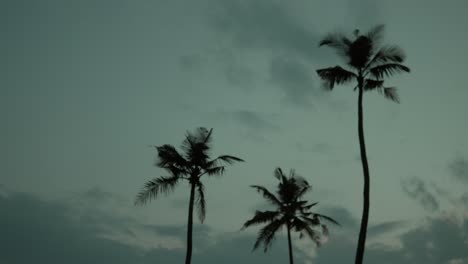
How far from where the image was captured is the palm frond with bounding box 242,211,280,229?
1547 inches

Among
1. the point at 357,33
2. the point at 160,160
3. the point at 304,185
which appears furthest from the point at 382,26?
the point at 304,185

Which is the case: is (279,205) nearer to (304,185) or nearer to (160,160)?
(304,185)

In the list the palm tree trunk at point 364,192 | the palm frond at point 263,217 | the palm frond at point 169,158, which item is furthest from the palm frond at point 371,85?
the palm frond at point 263,217

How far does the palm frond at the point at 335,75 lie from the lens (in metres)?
26.3

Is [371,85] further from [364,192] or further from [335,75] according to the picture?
[364,192]

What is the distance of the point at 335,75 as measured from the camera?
26375mm

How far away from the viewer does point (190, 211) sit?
27734 mm

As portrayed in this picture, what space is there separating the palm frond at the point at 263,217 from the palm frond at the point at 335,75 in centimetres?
1675

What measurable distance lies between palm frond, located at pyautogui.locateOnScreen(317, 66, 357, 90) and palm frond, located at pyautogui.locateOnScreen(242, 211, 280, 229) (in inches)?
659

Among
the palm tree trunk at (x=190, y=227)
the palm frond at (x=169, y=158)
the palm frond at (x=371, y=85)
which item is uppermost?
the palm frond at (x=371, y=85)

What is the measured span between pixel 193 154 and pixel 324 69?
1000cm

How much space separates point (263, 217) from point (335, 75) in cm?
1773

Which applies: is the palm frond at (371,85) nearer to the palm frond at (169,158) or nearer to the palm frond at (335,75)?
the palm frond at (335,75)

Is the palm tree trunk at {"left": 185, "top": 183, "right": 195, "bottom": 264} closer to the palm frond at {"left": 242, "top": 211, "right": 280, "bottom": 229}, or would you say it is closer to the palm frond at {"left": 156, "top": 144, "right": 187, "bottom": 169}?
the palm frond at {"left": 156, "top": 144, "right": 187, "bottom": 169}
